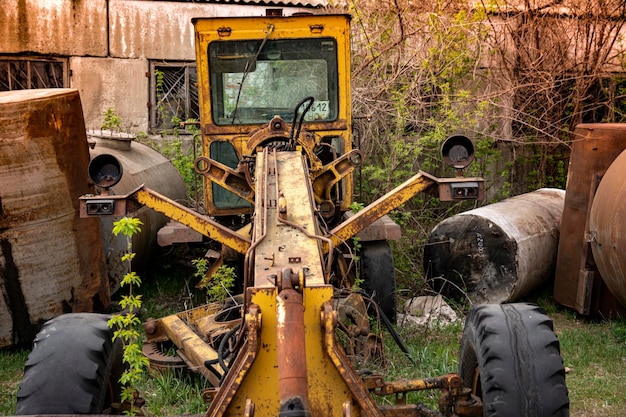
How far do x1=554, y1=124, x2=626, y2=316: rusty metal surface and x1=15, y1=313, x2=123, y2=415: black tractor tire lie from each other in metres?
4.77

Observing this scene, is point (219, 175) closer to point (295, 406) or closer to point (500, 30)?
point (295, 406)

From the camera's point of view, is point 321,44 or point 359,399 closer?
point 359,399

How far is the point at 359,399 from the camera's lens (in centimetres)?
332

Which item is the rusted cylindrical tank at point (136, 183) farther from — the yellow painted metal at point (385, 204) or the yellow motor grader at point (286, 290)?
the yellow painted metal at point (385, 204)

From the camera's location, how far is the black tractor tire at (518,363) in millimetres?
3867

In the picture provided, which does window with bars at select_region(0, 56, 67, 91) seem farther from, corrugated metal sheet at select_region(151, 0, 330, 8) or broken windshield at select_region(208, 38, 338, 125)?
broken windshield at select_region(208, 38, 338, 125)

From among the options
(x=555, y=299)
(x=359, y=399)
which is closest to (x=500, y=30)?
(x=555, y=299)

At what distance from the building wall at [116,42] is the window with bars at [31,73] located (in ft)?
0.38

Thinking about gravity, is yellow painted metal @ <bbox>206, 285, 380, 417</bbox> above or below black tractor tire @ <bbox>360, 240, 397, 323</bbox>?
above

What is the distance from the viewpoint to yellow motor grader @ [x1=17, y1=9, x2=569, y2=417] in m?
3.33

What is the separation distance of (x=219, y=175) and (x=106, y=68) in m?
6.36

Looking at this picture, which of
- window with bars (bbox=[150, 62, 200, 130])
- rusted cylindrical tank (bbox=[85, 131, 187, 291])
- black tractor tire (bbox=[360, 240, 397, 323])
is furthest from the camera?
window with bars (bbox=[150, 62, 200, 130])

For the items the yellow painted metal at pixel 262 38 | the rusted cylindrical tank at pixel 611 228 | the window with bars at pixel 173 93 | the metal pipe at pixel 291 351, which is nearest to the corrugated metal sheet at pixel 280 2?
the window with bars at pixel 173 93

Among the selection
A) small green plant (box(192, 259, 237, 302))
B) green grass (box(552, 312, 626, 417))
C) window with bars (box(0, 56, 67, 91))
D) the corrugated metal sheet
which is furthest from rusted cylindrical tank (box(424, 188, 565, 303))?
window with bars (box(0, 56, 67, 91))
